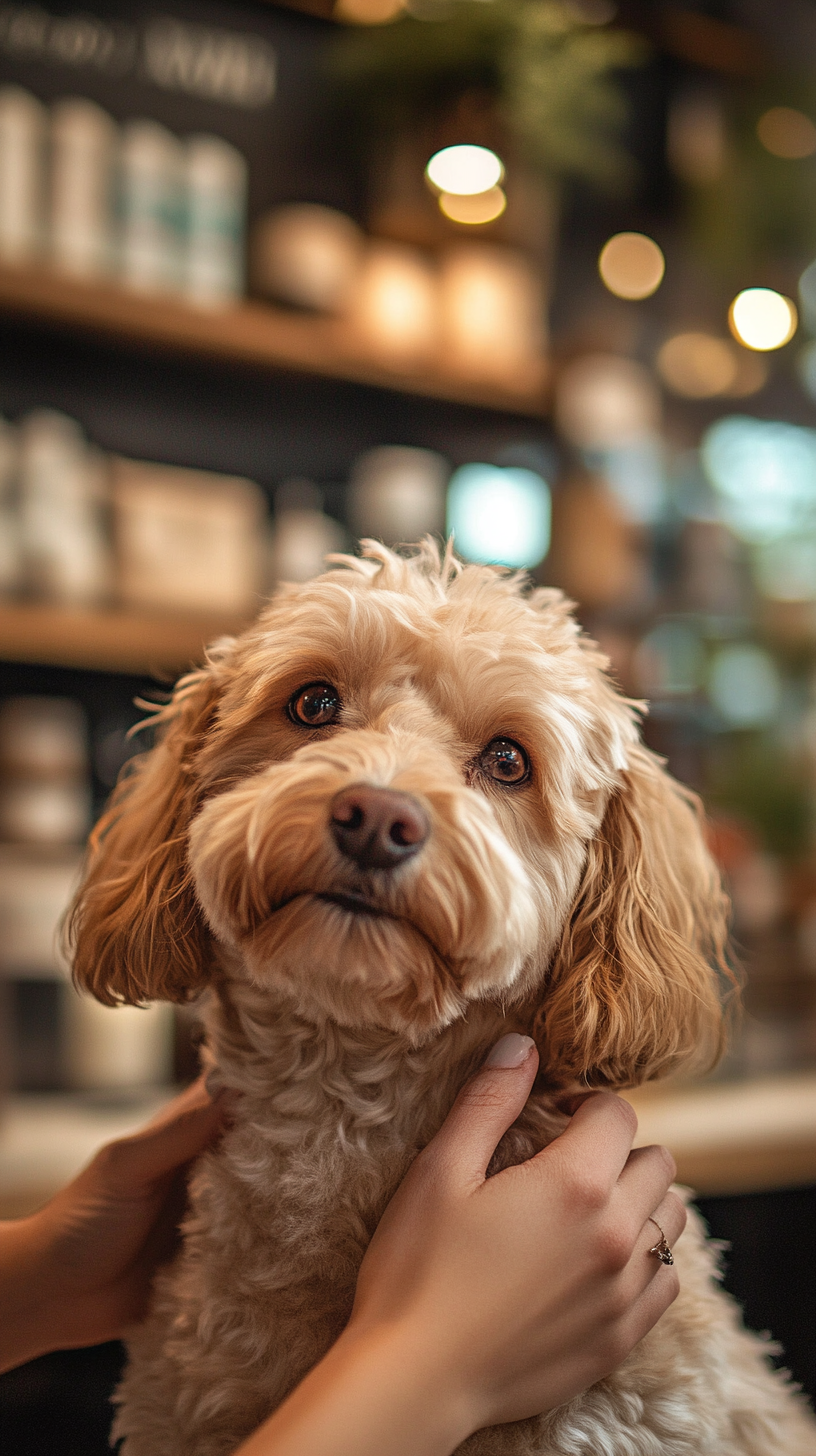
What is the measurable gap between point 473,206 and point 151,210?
0.71 m

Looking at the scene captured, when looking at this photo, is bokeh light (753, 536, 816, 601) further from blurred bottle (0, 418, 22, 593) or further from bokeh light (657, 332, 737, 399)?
blurred bottle (0, 418, 22, 593)

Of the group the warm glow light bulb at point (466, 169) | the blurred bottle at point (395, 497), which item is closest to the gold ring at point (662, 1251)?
the blurred bottle at point (395, 497)

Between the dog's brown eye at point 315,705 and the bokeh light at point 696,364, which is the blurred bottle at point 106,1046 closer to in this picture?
the dog's brown eye at point 315,705

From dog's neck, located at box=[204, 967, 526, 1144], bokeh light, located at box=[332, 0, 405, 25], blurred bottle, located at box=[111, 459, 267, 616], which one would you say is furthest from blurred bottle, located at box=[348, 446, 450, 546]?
dog's neck, located at box=[204, 967, 526, 1144]

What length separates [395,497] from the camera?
2.12 metres

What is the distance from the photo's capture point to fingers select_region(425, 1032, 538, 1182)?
615 millimetres

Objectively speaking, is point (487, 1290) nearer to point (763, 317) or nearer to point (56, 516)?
point (56, 516)

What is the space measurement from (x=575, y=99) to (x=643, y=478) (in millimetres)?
836

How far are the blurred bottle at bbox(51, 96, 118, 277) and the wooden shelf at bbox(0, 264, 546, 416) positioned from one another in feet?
0.22

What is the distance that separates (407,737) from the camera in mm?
681

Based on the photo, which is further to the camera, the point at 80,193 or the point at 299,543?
the point at 299,543

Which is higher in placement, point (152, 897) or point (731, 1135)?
point (152, 897)

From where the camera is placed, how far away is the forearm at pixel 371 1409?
49 centimetres

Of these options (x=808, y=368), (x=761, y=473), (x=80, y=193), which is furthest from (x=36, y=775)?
(x=808, y=368)
